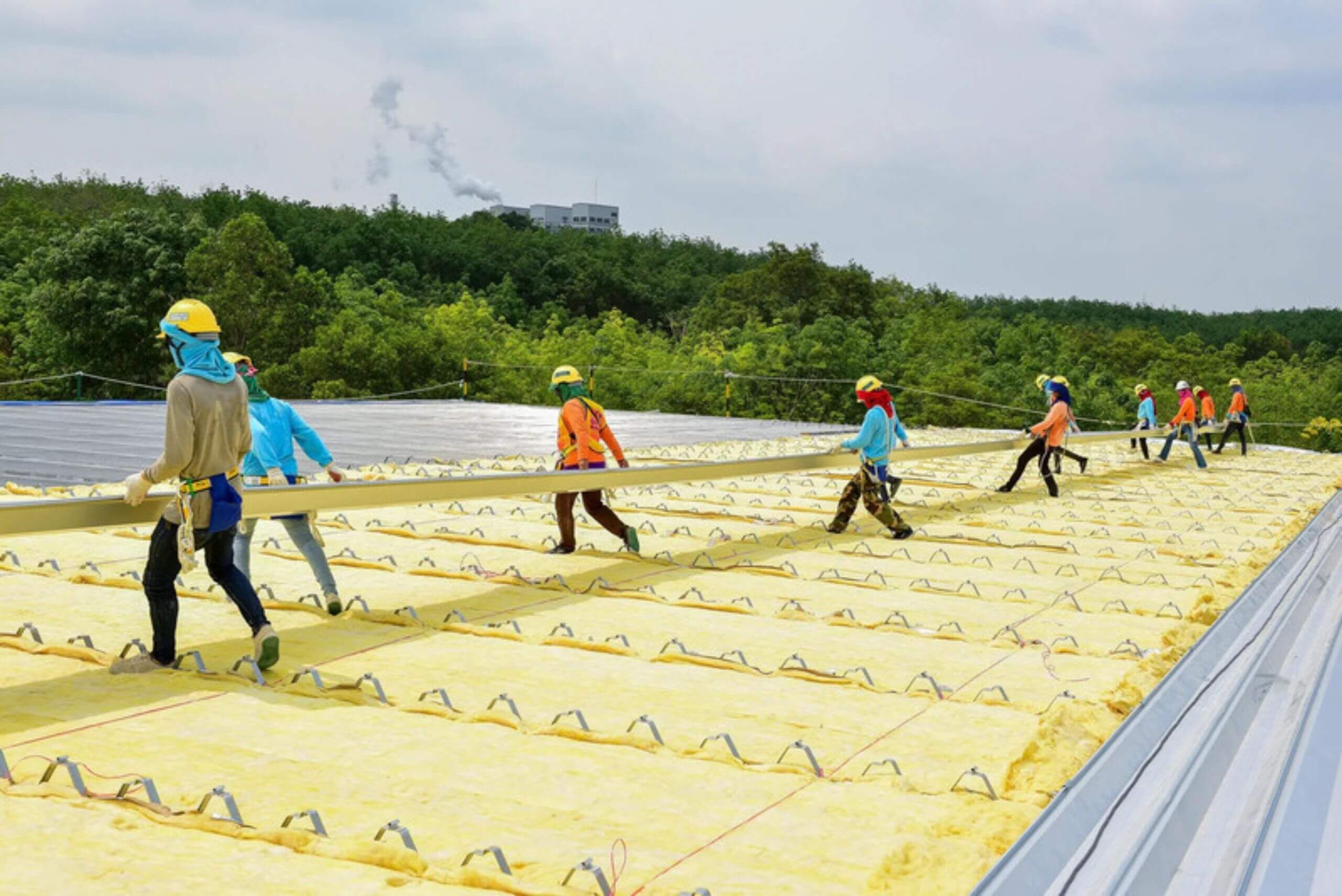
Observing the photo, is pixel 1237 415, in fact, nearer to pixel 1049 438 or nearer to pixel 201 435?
pixel 1049 438

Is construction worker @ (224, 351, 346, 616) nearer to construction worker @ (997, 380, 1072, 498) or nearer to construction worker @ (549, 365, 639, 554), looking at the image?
construction worker @ (549, 365, 639, 554)

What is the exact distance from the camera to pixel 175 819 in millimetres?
3404

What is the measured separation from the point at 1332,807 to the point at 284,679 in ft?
11.6

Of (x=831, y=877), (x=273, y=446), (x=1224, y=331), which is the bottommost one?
(x=831, y=877)

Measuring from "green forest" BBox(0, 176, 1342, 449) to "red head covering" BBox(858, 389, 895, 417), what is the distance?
49.6ft

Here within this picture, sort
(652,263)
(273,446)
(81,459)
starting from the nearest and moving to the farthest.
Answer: (273,446)
(81,459)
(652,263)

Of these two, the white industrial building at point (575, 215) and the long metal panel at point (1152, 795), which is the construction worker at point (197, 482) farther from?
the white industrial building at point (575, 215)

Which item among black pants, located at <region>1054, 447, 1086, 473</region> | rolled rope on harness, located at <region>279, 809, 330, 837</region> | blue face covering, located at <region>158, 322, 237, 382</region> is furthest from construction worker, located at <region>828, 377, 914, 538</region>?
rolled rope on harness, located at <region>279, 809, 330, 837</region>

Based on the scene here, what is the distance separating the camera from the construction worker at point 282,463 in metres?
6.25

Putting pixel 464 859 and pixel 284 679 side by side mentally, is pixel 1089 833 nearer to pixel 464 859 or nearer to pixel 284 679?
pixel 464 859

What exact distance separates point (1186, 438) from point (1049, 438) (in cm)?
739

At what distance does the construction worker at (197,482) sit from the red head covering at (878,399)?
→ 6039 millimetres

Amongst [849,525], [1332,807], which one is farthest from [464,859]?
[849,525]

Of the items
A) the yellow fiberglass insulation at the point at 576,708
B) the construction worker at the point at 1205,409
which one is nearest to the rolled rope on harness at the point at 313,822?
the yellow fiberglass insulation at the point at 576,708
